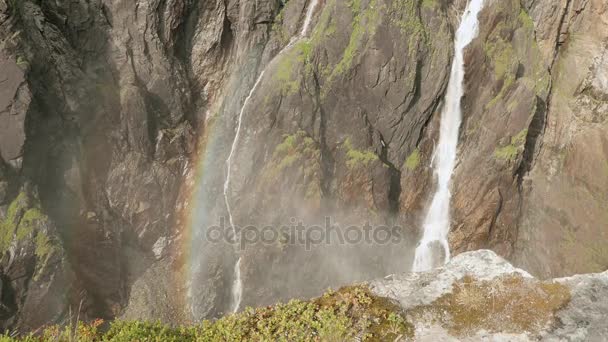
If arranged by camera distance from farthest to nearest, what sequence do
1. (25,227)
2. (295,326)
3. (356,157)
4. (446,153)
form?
(446,153) < (356,157) < (25,227) < (295,326)

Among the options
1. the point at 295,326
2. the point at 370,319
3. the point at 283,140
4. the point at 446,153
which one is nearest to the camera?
the point at 295,326

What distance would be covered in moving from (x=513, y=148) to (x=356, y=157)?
1282 cm

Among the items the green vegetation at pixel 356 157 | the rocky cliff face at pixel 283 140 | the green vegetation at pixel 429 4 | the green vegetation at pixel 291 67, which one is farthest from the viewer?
the green vegetation at pixel 429 4

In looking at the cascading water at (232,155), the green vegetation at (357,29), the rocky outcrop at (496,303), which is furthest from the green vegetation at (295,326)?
the green vegetation at (357,29)

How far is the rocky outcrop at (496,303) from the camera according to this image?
6684 millimetres

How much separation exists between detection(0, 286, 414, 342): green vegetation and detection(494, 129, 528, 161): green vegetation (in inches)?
1119

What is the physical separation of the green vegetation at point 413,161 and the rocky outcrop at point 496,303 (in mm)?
24637

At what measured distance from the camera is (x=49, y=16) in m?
25.1

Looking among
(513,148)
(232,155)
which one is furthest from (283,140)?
(513,148)

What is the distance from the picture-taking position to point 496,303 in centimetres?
714

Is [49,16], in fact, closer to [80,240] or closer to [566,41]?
[80,240]

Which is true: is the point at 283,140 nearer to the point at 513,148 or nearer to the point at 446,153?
the point at 446,153

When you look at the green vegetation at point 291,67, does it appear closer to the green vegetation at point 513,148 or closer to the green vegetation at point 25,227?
the green vegetation at point 513,148

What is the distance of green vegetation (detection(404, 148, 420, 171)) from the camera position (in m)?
32.2
